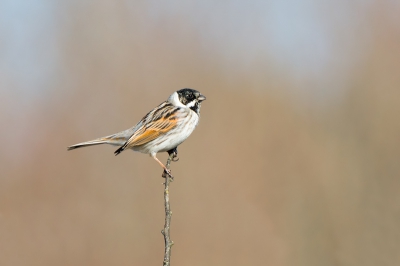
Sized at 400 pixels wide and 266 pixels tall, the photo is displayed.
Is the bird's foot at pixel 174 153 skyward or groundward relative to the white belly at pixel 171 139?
groundward

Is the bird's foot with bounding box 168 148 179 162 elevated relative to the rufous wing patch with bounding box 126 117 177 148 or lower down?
lower down

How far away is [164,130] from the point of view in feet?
17.5

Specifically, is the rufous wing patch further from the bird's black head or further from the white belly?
the bird's black head

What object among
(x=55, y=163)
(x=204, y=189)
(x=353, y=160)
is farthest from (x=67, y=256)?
(x=353, y=160)

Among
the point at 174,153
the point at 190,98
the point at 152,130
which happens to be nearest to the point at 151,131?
the point at 152,130

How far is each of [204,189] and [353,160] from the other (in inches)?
103

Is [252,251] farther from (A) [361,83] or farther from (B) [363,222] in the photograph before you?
(A) [361,83]

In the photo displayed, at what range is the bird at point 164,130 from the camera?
5305mm

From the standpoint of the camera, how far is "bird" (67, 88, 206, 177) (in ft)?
17.4

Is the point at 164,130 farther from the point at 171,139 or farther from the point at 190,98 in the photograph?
the point at 190,98

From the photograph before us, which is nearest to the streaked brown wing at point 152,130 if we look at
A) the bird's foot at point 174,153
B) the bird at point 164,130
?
the bird at point 164,130

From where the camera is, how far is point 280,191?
8.98 m

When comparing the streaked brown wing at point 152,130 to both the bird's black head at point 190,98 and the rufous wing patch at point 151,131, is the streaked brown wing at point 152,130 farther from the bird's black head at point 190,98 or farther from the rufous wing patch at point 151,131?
the bird's black head at point 190,98

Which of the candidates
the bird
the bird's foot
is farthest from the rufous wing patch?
the bird's foot
